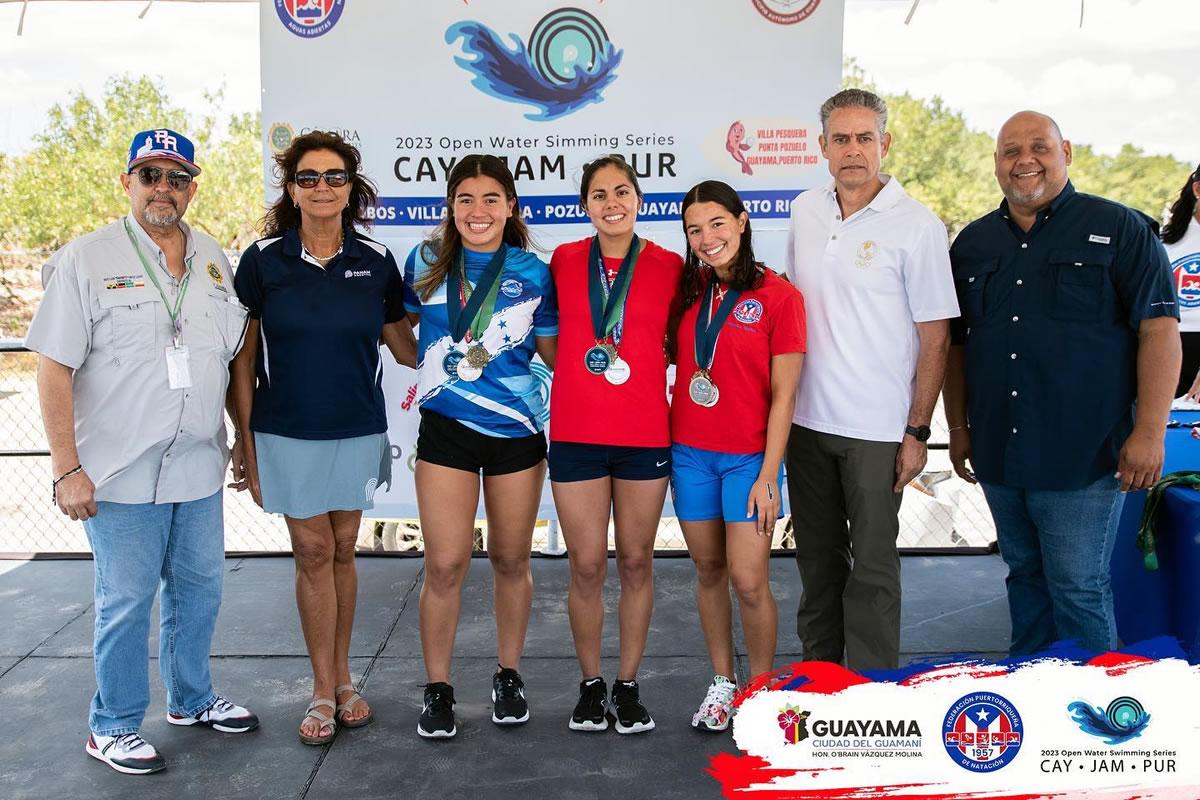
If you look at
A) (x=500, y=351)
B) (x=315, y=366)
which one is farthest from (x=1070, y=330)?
(x=315, y=366)

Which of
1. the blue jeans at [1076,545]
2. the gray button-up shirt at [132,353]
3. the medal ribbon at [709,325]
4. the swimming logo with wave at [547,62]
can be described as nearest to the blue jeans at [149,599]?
the gray button-up shirt at [132,353]

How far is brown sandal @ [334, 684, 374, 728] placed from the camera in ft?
10.5

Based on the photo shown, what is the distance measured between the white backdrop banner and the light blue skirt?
6.06 feet

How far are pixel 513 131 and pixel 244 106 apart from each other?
1312 inches

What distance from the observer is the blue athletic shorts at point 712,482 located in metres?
2.88

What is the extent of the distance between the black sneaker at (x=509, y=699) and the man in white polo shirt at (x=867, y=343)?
1040mm

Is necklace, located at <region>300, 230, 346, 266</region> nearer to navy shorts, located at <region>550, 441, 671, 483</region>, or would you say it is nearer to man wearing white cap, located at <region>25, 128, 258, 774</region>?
man wearing white cap, located at <region>25, 128, 258, 774</region>

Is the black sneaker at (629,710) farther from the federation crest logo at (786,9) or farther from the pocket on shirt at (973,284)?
the federation crest logo at (786,9)

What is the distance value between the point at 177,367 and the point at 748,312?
1.60m

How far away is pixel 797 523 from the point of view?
3.23 metres

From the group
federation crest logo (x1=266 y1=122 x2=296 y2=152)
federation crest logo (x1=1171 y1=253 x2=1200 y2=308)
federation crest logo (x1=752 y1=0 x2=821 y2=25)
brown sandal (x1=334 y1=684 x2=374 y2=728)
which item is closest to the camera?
brown sandal (x1=334 y1=684 x2=374 y2=728)

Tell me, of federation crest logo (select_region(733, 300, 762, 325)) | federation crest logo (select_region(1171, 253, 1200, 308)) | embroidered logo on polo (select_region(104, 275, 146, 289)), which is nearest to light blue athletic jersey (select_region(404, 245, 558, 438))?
federation crest logo (select_region(733, 300, 762, 325))

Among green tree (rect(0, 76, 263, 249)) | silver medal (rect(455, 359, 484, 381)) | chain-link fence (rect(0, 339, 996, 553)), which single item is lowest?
chain-link fence (rect(0, 339, 996, 553))

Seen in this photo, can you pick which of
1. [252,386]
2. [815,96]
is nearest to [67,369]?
[252,386]
